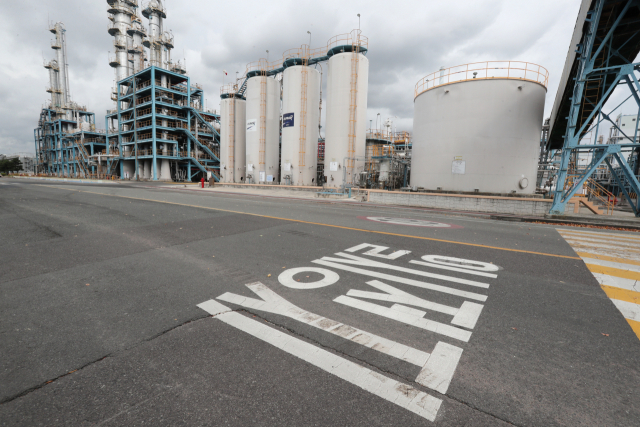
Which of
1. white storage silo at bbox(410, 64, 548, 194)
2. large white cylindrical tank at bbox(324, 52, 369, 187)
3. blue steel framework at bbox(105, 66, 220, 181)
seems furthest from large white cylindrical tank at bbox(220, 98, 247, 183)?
white storage silo at bbox(410, 64, 548, 194)

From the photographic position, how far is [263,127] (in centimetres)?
3609

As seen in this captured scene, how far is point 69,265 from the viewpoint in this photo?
5.20m

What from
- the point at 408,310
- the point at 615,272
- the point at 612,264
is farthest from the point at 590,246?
the point at 408,310

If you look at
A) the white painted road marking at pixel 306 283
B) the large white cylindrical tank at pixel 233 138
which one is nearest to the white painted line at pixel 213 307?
the white painted road marking at pixel 306 283

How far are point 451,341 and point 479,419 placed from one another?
97cm

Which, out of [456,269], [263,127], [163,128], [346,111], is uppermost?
[163,128]

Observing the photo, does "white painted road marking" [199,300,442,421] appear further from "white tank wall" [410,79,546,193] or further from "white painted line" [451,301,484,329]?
"white tank wall" [410,79,546,193]

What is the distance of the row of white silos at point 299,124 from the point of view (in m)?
28.8

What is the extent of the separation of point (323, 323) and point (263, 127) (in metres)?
35.7

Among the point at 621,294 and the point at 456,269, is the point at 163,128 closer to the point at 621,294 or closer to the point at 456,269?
the point at 456,269

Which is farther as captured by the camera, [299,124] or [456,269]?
[299,124]

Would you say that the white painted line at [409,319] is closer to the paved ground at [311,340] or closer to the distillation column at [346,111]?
the paved ground at [311,340]

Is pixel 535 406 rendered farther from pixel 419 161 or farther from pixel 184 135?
pixel 184 135

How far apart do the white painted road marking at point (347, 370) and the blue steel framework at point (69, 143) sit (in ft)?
247
